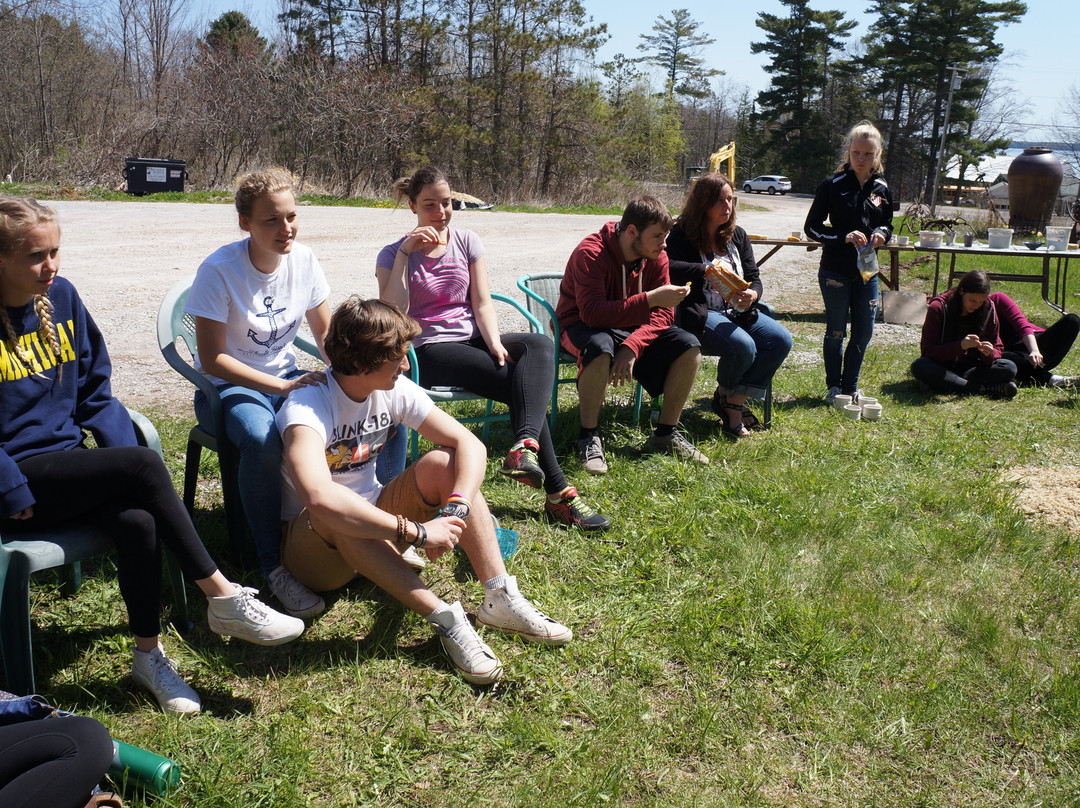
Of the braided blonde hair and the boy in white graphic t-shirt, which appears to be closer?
the braided blonde hair

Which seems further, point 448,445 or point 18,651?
point 448,445

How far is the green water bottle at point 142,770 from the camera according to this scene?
6.06ft

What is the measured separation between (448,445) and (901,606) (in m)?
1.64

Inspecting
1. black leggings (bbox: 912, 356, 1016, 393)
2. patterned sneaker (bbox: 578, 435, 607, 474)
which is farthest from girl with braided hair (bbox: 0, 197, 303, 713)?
black leggings (bbox: 912, 356, 1016, 393)

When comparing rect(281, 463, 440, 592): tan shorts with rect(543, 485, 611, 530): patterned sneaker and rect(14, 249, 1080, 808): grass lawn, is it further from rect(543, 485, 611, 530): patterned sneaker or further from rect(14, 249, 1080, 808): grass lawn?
rect(543, 485, 611, 530): patterned sneaker

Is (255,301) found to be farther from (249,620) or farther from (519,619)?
(519,619)

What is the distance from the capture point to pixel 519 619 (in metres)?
2.54

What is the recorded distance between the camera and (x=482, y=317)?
3695mm

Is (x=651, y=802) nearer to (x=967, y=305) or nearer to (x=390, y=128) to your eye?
(x=967, y=305)

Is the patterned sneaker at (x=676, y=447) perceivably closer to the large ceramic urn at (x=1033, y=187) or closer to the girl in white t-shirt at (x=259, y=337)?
the girl in white t-shirt at (x=259, y=337)

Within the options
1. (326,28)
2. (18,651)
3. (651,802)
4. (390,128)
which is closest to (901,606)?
(651,802)

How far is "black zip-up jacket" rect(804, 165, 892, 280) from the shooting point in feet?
16.8

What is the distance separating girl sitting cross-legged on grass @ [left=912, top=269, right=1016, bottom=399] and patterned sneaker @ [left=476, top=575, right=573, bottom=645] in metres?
4.10

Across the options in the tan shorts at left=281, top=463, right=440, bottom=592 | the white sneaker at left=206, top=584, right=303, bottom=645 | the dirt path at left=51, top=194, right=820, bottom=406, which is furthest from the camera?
the dirt path at left=51, top=194, right=820, bottom=406
